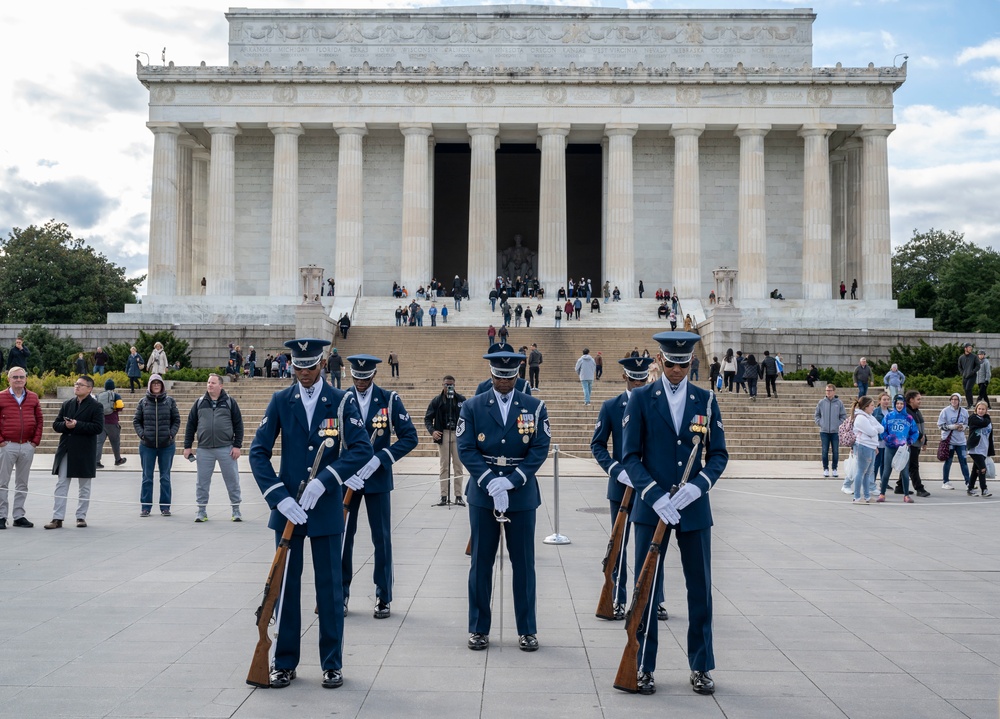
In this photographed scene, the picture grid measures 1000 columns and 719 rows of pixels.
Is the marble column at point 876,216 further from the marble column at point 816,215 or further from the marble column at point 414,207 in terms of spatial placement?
the marble column at point 414,207

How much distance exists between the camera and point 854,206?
6256 cm

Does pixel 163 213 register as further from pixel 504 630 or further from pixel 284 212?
pixel 504 630

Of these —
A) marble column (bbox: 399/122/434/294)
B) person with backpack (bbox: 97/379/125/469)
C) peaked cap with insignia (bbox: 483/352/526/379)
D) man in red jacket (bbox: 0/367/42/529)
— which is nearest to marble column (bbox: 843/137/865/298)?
marble column (bbox: 399/122/434/294)

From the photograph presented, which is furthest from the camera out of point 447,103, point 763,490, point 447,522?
point 447,103

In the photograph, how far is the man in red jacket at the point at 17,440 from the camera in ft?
49.0

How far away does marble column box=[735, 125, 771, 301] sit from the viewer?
59125mm

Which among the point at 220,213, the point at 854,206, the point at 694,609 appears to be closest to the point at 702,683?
the point at 694,609

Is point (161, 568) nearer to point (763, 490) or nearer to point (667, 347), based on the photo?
point (667, 347)

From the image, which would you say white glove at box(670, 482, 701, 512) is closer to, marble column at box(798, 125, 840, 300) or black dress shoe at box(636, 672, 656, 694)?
black dress shoe at box(636, 672, 656, 694)

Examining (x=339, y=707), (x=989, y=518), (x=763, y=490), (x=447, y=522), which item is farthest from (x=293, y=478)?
(x=763, y=490)

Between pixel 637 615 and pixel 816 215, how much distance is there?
55.9 meters

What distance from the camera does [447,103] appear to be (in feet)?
194

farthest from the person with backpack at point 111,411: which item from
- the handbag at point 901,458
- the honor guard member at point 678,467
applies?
the honor guard member at point 678,467

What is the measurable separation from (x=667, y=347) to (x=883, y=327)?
50.8 m
